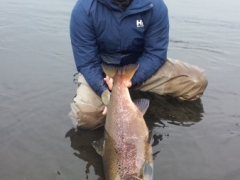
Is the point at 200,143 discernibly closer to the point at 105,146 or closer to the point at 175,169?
the point at 175,169

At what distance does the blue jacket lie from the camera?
375 cm

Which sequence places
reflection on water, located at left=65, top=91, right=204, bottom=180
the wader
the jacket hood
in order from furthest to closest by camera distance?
the wader, the jacket hood, reflection on water, located at left=65, top=91, right=204, bottom=180

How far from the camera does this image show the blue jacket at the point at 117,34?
3750mm

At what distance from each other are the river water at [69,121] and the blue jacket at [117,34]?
62cm

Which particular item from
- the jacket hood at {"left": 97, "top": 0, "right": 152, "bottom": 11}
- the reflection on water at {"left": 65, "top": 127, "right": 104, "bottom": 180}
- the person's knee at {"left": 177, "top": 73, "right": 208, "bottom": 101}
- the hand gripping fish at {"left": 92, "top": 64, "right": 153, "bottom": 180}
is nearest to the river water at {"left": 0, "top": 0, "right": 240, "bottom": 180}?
the reflection on water at {"left": 65, "top": 127, "right": 104, "bottom": 180}

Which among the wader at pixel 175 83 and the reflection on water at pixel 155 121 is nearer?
Result: the reflection on water at pixel 155 121

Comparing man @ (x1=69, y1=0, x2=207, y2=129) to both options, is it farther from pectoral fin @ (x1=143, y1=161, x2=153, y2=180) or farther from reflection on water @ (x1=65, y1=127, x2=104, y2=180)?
pectoral fin @ (x1=143, y1=161, x2=153, y2=180)

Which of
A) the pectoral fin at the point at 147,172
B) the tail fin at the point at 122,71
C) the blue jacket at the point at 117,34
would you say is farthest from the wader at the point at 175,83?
the pectoral fin at the point at 147,172

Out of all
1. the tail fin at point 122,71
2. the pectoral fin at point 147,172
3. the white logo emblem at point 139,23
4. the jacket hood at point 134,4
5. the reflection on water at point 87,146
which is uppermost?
the jacket hood at point 134,4

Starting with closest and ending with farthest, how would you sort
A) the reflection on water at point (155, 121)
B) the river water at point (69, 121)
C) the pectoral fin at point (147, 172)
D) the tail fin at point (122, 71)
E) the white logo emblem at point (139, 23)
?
the pectoral fin at point (147, 172), the river water at point (69, 121), the reflection on water at point (155, 121), the tail fin at point (122, 71), the white logo emblem at point (139, 23)

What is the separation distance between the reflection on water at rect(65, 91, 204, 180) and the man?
168mm

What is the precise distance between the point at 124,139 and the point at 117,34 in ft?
4.88

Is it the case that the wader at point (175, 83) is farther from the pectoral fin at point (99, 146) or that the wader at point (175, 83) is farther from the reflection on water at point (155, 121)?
the pectoral fin at point (99, 146)

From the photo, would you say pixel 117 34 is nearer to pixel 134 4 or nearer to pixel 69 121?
pixel 134 4
